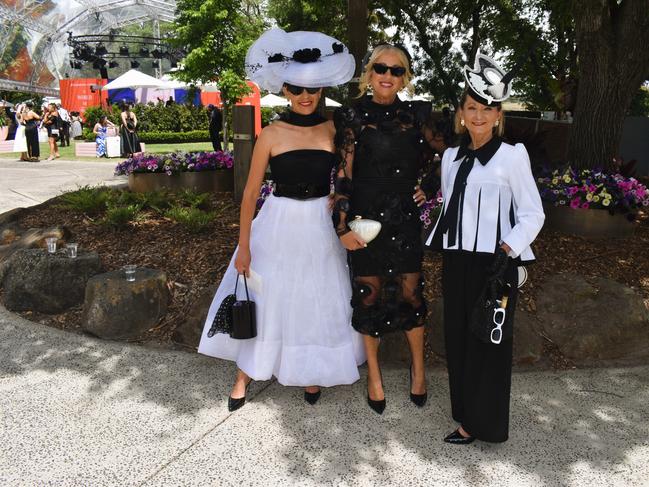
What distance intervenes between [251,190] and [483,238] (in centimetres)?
129

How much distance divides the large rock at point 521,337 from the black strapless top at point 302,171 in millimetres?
1549

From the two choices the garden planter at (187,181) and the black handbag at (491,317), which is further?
the garden planter at (187,181)

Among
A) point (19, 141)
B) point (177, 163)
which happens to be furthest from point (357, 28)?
point (19, 141)

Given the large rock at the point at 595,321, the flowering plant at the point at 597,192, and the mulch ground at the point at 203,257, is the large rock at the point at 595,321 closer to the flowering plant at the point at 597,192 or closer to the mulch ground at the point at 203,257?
the mulch ground at the point at 203,257

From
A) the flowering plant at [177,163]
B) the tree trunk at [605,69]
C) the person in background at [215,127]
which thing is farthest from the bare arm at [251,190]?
the person in background at [215,127]

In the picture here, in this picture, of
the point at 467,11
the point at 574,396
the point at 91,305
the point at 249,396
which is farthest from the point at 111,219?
the point at 467,11

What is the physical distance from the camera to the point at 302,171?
3.24 meters

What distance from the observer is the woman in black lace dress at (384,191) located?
3105 millimetres

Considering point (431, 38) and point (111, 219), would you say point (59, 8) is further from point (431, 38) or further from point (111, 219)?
point (111, 219)

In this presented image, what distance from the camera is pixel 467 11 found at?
15.8 meters

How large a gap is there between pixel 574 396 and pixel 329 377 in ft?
5.16

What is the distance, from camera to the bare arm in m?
3.17

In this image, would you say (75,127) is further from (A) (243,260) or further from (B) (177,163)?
(A) (243,260)

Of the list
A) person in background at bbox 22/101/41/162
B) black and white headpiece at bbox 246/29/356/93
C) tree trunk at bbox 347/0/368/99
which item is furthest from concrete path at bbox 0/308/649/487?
person in background at bbox 22/101/41/162
